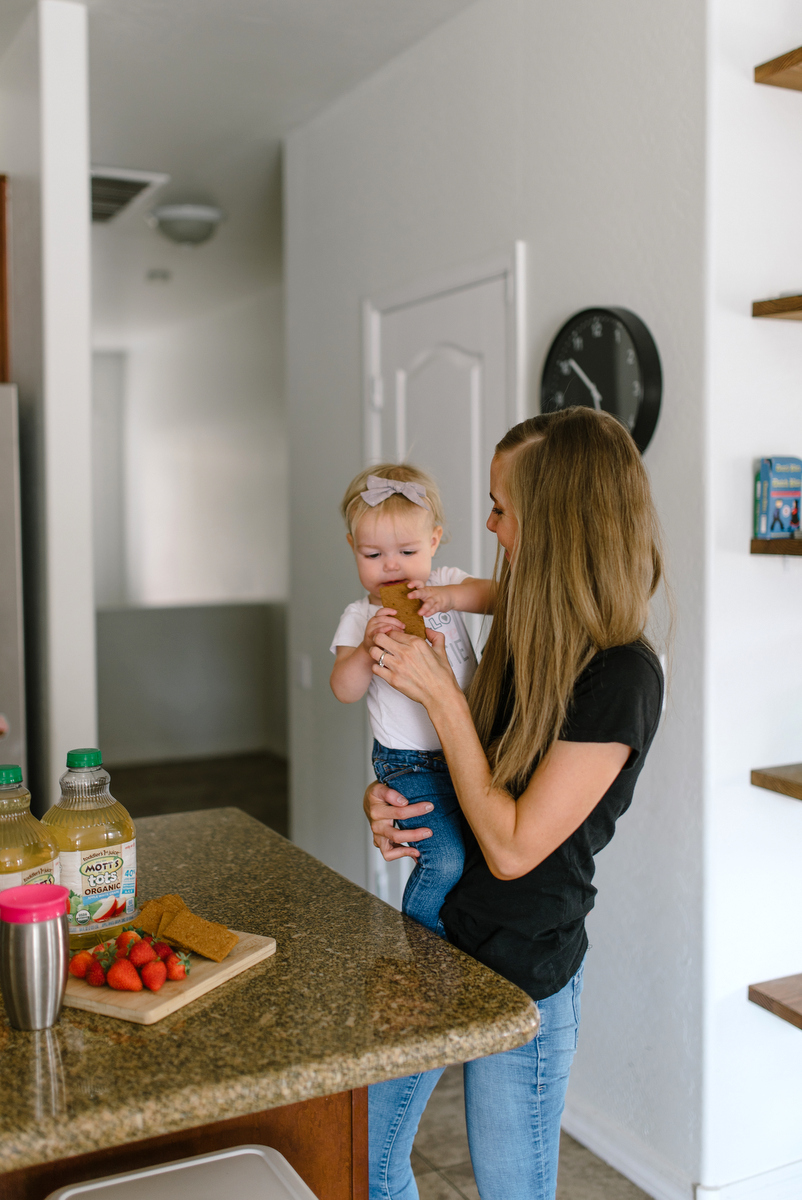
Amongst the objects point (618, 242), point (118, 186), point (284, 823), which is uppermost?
point (118, 186)

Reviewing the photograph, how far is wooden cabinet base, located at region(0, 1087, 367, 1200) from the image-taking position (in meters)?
1.11

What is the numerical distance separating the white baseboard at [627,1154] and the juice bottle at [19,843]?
1626mm

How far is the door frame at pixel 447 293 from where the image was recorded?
2.59m

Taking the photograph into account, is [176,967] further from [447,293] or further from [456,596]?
[447,293]

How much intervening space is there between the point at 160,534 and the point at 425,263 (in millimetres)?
6409

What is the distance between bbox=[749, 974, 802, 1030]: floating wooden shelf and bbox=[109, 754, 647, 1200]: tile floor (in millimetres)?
545

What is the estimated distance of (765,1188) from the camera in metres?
2.12

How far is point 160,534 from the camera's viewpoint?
903 cm

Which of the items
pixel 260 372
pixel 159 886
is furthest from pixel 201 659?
pixel 159 886

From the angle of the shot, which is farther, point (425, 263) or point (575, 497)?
point (425, 263)

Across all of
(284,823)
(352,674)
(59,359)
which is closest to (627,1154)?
(352,674)

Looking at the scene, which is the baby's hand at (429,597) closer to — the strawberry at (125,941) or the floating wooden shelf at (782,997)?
the strawberry at (125,941)

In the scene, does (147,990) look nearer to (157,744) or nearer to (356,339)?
(356,339)

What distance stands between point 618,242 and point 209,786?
4650 millimetres
